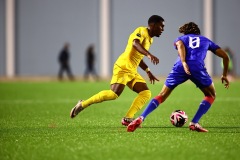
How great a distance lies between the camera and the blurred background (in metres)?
36.8

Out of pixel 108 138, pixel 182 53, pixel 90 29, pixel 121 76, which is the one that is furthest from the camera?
pixel 90 29

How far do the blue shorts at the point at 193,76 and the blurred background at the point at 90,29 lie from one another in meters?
27.5

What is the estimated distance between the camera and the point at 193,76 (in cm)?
915

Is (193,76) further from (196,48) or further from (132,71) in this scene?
(132,71)

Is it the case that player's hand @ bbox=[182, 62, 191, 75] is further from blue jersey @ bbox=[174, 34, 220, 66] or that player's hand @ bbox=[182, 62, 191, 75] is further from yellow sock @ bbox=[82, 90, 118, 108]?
yellow sock @ bbox=[82, 90, 118, 108]

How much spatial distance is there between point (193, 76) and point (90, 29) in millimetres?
28916

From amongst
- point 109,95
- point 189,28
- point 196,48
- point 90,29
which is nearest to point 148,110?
point 109,95

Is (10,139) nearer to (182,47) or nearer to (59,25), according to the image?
(182,47)

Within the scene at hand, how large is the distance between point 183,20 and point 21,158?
3112cm

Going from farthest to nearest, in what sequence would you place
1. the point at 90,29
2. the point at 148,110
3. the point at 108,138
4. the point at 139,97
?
the point at 90,29, the point at 139,97, the point at 148,110, the point at 108,138

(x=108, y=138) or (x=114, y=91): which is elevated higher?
(x=114, y=91)

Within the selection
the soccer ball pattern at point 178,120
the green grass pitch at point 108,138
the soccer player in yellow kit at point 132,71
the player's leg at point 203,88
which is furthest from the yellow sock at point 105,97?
the player's leg at point 203,88

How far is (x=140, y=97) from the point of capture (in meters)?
10.3

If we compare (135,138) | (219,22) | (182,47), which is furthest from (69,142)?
(219,22)
